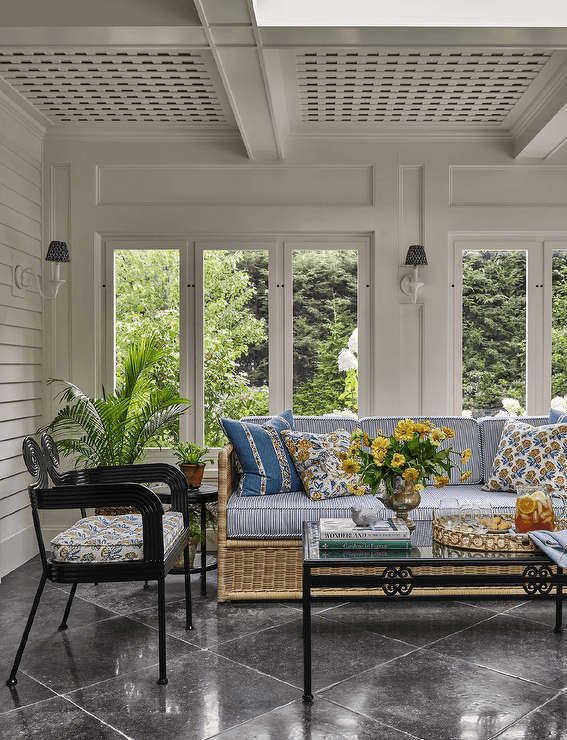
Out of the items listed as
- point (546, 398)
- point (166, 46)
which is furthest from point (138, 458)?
point (546, 398)

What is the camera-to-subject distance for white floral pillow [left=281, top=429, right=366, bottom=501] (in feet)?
11.6

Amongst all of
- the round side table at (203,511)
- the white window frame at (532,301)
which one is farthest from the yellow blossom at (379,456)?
the white window frame at (532,301)

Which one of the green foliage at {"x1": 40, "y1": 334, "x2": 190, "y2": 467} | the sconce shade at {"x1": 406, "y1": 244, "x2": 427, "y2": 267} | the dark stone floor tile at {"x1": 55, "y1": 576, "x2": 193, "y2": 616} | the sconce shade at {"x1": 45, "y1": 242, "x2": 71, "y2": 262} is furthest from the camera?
the sconce shade at {"x1": 406, "y1": 244, "x2": 427, "y2": 267}

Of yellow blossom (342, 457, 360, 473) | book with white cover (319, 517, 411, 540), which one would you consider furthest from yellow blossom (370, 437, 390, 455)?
book with white cover (319, 517, 411, 540)

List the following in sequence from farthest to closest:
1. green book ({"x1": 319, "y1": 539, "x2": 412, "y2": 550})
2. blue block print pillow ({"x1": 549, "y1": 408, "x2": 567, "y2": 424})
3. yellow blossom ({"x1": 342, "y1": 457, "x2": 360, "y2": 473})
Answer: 1. blue block print pillow ({"x1": 549, "y1": 408, "x2": 567, "y2": 424})
2. yellow blossom ({"x1": 342, "y1": 457, "x2": 360, "y2": 473})
3. green book ({"x1": 319, "y1": 539, "x2": 412, "y2": 550})

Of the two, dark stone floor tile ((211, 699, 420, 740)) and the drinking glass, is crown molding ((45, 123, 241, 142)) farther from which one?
dark stone floor tile ((211, 699, 420, 740))

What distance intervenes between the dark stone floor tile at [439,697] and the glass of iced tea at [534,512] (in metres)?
0.55

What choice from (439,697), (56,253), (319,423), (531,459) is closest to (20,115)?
(56,253)

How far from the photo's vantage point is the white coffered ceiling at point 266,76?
2.93 m

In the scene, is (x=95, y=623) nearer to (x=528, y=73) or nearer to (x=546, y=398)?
(x=546, y=398)

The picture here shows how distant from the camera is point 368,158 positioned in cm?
459

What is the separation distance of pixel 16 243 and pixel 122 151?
3.23 ft

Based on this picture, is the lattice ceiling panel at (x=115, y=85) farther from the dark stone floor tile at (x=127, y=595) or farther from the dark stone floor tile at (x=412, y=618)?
the dark stone floor tile at (x=412, y=618)

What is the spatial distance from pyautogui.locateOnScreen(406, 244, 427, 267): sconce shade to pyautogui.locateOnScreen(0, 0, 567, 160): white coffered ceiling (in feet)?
2.64
